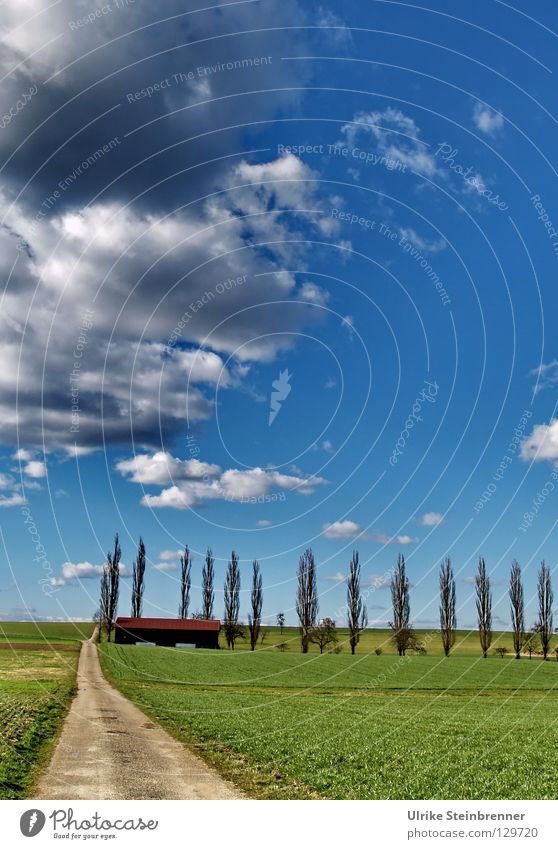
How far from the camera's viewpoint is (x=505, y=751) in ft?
85.8

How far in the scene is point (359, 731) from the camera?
29.8 meters

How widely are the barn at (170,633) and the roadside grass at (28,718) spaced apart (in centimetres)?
6072

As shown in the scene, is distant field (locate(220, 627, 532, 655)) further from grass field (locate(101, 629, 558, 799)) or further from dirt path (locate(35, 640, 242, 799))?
dirt path (locate(35, 640, 242, 799))

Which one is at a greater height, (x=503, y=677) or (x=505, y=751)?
(x=505, y=751)

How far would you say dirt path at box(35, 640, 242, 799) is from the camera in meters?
17.0

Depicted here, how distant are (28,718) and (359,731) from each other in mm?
15075

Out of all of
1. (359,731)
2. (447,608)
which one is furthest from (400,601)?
(359,731)

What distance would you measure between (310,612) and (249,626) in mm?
13187

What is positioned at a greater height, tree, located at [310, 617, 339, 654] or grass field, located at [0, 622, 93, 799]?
grass field, located at [0, 622, 93, 799]

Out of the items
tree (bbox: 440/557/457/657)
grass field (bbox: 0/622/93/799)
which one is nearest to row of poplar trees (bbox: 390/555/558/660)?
tree (bbox: 440/557/457/657)

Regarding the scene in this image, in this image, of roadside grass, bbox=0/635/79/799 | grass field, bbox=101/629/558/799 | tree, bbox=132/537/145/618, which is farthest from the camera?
tree, bbox=132/537/145/618
